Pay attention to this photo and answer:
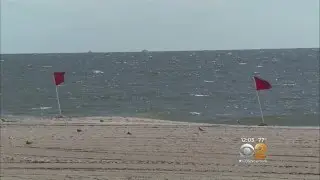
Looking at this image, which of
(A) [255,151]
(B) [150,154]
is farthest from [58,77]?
(A) [255,151]

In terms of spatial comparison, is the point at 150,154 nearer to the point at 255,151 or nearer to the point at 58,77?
the point at 255,151

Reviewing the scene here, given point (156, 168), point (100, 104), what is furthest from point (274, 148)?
point (100, 104)

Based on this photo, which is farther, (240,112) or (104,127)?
(240,112)

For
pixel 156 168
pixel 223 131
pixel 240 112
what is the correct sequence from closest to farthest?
pixel 156 168 < pixel 223 131 < pixel 240 112

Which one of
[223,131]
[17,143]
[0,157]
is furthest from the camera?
[223,131]

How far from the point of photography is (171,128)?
60.6 feet

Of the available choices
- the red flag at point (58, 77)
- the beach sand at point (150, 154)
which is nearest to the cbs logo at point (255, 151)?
the beach sand at point (150, 154)

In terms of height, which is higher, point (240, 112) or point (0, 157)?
point (240, 112)

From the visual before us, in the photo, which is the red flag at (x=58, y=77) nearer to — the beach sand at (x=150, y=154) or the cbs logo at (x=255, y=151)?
the beach sand at (x=150, y=154)

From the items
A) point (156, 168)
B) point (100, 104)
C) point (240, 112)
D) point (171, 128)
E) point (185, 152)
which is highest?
point (100, 104)

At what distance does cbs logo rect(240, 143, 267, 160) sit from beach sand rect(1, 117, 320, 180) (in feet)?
0.57

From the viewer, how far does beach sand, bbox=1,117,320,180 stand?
10.8 metres

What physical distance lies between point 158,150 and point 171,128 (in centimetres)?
504

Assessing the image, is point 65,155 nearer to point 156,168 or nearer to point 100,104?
point 156,168
